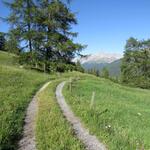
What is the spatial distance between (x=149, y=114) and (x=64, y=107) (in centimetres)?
1038

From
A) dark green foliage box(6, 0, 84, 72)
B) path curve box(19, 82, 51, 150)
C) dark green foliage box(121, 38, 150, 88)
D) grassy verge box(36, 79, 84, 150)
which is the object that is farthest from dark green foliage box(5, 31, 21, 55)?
dark green foliage box(121, 38, 150, 88)

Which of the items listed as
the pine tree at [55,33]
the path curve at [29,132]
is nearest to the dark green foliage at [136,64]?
the pine tree at [55,33]

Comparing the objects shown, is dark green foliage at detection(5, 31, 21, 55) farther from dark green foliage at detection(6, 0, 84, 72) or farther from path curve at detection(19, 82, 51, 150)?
path curve at detection(19, 82, 51, 150)

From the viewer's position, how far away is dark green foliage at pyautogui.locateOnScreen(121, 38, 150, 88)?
84000 millimetres

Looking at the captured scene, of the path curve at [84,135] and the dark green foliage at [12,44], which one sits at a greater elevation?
the dark green foliage at [12,44]

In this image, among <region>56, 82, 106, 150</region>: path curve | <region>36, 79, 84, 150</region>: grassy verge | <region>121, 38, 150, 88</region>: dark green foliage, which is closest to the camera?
<region>36, 79, 84, 150</region>: grassy verge

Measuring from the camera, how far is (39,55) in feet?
171

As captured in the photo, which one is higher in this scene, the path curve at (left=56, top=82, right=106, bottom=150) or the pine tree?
the pine tree

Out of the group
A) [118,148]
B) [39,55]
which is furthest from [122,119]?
[39,55]

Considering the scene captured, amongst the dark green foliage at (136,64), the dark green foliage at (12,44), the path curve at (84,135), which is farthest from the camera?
the dark green foliage at (136,64)

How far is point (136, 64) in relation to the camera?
85375 mm

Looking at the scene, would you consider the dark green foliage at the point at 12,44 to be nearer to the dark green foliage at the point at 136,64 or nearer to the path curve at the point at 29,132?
the path curve at the point at 29,132

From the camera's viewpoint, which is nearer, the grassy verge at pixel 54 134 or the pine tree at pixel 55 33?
the grassy verge at pixel 54 134

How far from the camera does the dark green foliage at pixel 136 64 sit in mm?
84000
